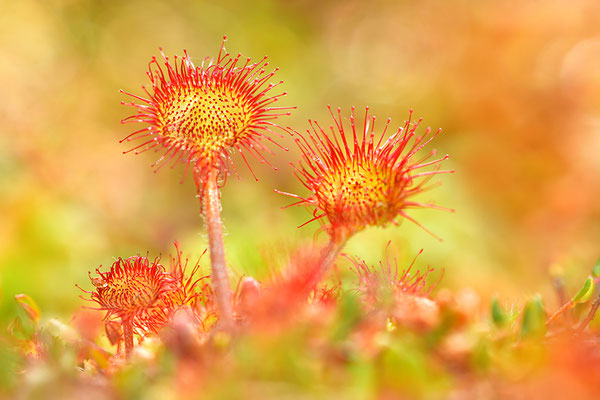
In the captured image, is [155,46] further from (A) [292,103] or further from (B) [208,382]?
(B) [208,382]

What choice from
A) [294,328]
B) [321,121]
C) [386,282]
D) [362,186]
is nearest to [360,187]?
[362,186]

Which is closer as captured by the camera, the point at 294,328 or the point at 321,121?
the point at 294,328

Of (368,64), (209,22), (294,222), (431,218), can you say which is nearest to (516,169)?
(431,218)

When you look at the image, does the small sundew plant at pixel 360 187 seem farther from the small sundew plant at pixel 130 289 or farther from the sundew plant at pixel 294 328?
the small sundew plant at pixel 130 289

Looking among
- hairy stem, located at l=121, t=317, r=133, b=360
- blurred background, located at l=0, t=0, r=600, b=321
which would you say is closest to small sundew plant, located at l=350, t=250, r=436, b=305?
hairy stem, located at l=121, t=317, r=133, b=360

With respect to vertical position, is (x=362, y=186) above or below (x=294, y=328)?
above

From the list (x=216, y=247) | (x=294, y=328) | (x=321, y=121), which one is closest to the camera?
(x=294, y=328)

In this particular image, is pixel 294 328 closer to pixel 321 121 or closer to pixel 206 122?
pixel 206 122

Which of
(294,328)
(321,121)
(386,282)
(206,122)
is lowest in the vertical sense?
(294,328)
